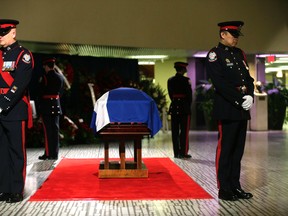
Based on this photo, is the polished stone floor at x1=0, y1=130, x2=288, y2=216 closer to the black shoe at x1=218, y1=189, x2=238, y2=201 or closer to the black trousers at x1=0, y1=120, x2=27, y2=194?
the black shoe at x1=218, y1=189, x2=238, y2=201

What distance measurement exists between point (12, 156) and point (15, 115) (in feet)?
1.29

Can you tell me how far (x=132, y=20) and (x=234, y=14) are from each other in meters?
2.70

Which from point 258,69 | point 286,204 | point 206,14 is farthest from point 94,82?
point 286,204

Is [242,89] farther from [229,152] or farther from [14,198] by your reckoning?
[14,198]

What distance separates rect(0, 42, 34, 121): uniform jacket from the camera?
180 inches

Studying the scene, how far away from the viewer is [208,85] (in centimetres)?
1614

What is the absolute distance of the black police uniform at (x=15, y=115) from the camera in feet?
15.2

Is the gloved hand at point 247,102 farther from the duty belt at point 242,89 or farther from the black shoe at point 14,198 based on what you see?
the black shoe at point 14,198

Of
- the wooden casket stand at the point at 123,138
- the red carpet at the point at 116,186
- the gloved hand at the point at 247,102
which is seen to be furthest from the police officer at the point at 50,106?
the gloved hand at the point at 247,102

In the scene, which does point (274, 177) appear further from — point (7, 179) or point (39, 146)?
point (39, 146)

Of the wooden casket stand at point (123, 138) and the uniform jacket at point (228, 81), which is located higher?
the uniform jacket at point (228, 81)

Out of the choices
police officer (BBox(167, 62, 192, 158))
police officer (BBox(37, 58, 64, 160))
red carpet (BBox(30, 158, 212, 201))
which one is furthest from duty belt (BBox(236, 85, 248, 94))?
police officer (BBox(37, 58, 64, 160))

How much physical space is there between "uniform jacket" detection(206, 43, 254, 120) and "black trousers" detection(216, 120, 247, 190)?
0.34 ft

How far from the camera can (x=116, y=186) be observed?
18.2ft
